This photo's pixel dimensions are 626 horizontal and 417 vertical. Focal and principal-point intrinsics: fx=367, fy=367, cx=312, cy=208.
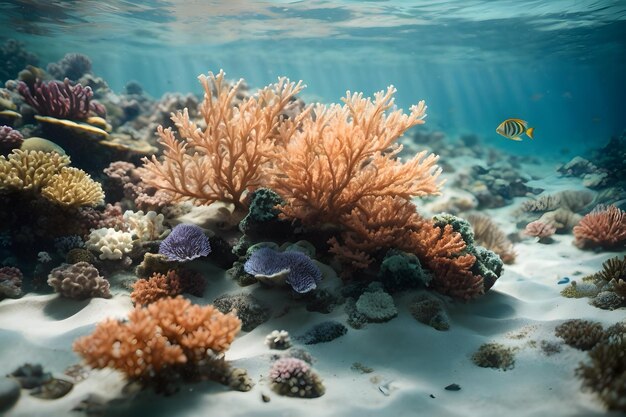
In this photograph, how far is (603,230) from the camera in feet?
28.6

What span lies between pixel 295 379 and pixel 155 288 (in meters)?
2.56

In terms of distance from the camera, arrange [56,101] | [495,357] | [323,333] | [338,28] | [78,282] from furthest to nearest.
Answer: [338,28]
[56,101]
[78,282]
[323,333]
[495,357]

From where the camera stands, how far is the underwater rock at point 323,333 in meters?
4.79

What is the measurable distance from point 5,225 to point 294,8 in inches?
853

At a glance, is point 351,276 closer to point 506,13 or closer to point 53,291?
point 53,291

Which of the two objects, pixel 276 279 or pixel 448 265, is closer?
pixel 276 279

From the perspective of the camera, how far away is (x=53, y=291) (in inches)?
223

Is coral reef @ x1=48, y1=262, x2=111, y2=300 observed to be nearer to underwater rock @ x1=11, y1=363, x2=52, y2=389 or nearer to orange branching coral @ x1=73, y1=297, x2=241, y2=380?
underwater rock @ x1=11, y1=363, x2=52, y2=389

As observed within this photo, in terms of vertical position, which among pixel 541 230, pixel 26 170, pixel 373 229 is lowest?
pixel 541 230

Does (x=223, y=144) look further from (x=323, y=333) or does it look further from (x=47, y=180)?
(x=323, y=333)

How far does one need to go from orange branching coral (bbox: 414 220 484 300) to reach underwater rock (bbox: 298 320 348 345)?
1883mm

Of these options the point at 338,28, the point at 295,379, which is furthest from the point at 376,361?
the point at 338,28

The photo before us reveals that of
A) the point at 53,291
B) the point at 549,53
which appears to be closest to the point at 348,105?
the point at 53,291

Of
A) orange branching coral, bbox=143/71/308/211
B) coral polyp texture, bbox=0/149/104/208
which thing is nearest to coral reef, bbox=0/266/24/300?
coral polyp texture, bbox=0/149/104/208
